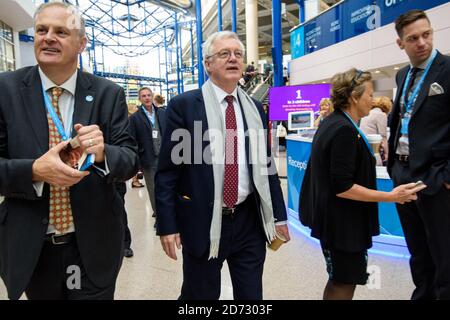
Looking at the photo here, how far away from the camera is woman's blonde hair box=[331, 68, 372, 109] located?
180 cm

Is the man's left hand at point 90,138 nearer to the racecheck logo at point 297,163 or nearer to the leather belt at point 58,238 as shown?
the leather belt at point 58,238

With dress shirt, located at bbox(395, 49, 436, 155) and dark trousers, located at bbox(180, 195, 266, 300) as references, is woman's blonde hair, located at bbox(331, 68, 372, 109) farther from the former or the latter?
dark trousers, located at bbox(180, 195, 266, 300)

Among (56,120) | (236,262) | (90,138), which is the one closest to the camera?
(90,138)

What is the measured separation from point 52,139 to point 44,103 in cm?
13

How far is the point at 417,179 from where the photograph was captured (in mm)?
1902

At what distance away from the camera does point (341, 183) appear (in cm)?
170

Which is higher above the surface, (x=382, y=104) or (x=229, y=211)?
(x=382, y=104)

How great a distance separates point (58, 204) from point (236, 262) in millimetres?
883

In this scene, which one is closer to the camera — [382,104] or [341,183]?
[341,183]

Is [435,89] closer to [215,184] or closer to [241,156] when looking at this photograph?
[241,156]

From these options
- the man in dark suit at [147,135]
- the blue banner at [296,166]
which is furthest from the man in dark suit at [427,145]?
the man in dark suit at [147,135]

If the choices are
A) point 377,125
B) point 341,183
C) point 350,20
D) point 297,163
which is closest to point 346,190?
point 341,183

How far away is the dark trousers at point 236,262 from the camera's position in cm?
168
